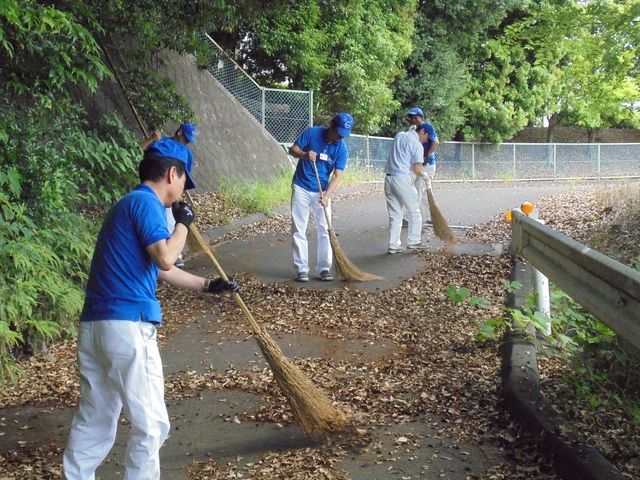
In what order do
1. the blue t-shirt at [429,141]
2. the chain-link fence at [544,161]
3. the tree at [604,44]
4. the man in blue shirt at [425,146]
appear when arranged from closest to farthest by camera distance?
the tree at [604,44]
the man in blue shirt at [425,146]
the blue t-shirt at [429,141]
the chain-link fence at [544,161]

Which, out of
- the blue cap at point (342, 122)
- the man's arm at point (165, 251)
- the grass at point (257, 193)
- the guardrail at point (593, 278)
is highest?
the blue cap at point (342, 122)

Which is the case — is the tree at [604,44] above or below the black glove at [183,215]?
above

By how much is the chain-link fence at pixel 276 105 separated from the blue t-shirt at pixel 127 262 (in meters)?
16.6

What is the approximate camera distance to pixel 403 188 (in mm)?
10977

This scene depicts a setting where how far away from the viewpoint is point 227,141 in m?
17.6

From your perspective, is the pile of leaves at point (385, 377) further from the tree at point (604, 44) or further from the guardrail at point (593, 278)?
the tree at point (604, 44)

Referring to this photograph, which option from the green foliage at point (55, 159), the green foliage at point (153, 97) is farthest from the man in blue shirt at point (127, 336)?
the green foliage at point (153, 97)

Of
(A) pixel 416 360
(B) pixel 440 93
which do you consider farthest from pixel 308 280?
(B) pixel 440 93

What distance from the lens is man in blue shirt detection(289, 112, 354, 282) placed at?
30.2 feet

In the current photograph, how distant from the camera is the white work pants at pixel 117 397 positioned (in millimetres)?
Answer: 3568

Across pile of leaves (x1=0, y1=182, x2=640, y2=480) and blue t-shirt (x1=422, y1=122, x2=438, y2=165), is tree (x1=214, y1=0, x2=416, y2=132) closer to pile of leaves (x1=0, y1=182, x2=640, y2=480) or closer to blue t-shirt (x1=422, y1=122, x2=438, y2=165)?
blue t-shirt (x1=422, y1=122, x2=438, y2=165)

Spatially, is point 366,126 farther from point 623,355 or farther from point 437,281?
point 623,355

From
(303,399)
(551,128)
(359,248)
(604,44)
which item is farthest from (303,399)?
(551,128)

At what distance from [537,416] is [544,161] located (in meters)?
28.9
